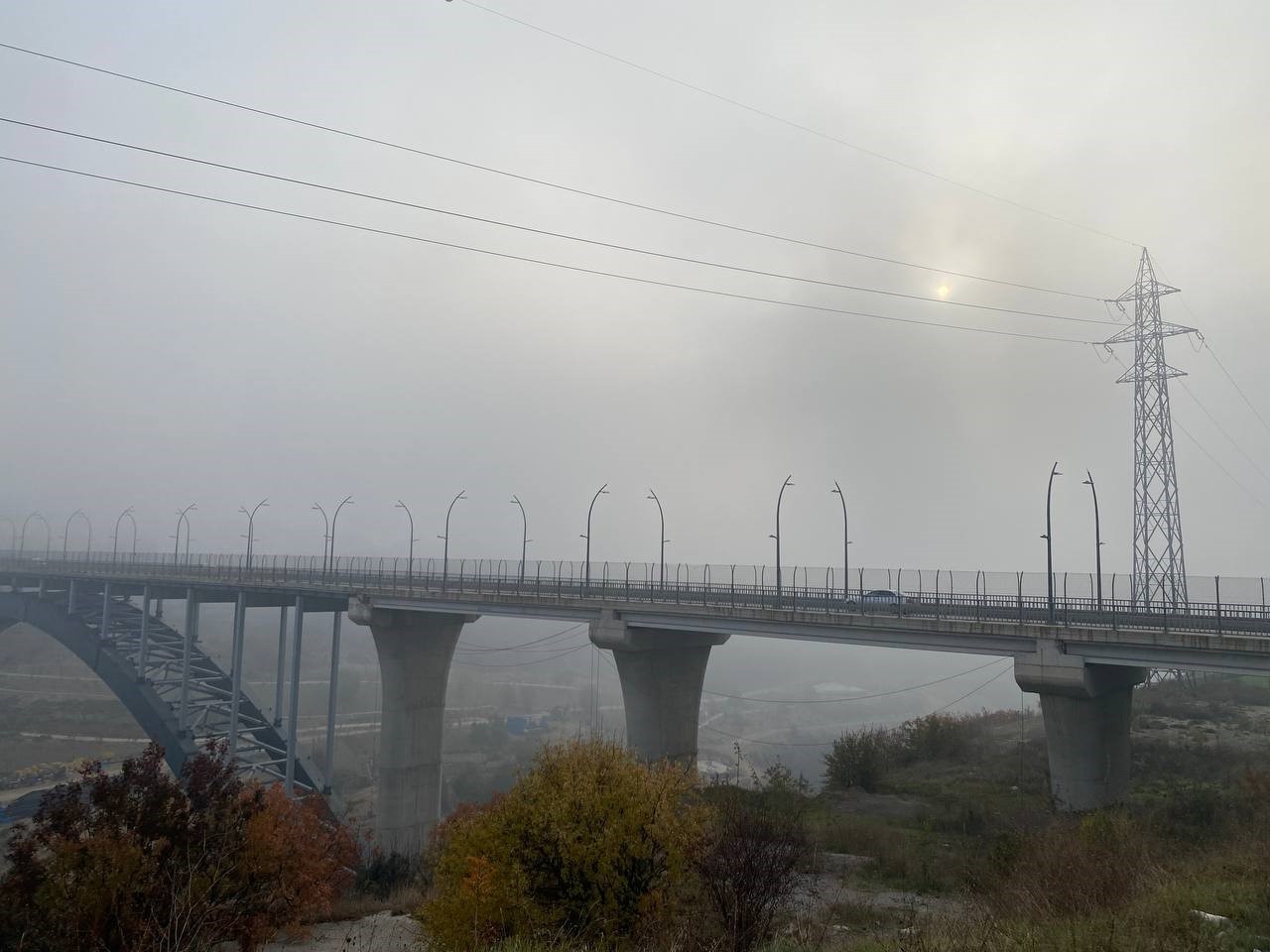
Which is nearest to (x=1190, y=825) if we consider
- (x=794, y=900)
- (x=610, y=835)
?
(x=794, y=900)

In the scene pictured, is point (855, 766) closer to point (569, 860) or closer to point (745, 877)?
point (745, 877)

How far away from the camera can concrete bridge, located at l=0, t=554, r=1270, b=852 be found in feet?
91.1

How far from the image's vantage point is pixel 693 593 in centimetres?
4219

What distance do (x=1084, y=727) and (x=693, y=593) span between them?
1908 centimetres

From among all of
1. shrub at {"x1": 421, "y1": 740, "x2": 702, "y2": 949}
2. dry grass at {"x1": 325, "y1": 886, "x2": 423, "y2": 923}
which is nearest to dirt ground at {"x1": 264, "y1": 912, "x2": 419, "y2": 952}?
dry grass at {"x1": 325, "y1": 886, "x2": 423, "y2": 923}

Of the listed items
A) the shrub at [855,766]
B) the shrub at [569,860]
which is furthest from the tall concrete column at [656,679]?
the shrub at [569,860]

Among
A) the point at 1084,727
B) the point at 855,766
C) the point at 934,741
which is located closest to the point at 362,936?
the point at 1084,727

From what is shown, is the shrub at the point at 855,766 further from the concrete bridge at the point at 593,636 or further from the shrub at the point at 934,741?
the concrete bridge at the point at 593,636

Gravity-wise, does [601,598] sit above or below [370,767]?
above

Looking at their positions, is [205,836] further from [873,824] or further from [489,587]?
[489,587]

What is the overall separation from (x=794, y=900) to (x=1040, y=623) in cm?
1406

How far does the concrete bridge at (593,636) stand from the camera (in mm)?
27766

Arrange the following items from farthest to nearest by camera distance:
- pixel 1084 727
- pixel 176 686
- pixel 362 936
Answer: pixel 176 686
pixel 1084 727
pixel 362 936

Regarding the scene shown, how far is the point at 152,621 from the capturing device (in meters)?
74.4
